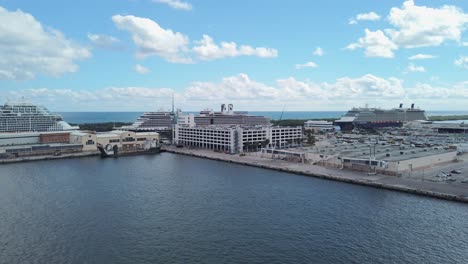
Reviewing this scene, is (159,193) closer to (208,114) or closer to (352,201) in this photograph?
(352,201)

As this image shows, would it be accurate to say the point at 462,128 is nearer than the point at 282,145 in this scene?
No

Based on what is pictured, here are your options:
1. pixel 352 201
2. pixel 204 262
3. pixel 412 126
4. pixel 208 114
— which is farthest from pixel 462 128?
pixel 204 262

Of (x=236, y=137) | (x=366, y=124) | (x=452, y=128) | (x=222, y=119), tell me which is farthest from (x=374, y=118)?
(x=236, y=137)

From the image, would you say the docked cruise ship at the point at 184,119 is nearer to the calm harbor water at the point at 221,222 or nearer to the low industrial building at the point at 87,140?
the low industrial building at the point at 87,140

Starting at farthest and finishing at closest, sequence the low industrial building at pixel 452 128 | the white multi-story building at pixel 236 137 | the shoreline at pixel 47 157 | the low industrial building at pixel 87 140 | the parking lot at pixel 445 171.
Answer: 1. the low industrial building at pixel 452 128
2. the low industrial building at pixel 87 140
3. the white multi-story building at pixel 236 137
4. the shoreline at pixel 47 157
5. the parking lot at pixel 445 171

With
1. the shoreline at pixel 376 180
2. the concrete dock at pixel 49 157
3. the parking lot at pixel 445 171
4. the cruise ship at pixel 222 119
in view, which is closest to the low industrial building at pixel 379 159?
the parking lot at pixel 445 171
